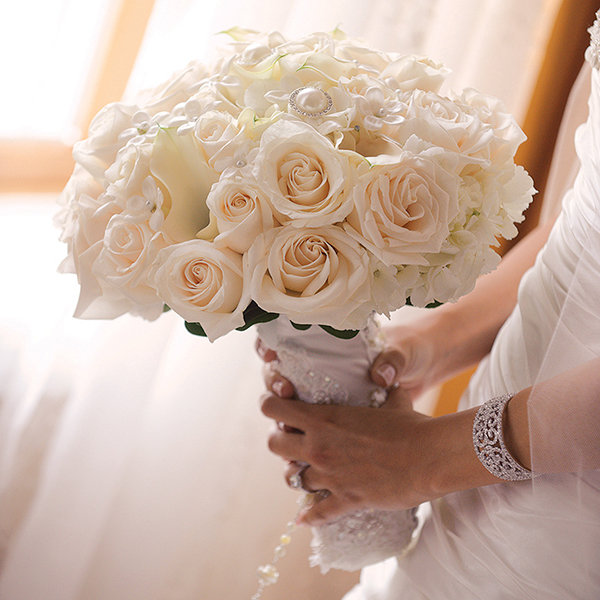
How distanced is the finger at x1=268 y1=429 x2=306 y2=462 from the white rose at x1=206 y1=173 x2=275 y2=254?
0.35m

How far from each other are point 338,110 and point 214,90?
12 centimetres

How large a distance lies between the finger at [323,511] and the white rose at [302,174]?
40cm

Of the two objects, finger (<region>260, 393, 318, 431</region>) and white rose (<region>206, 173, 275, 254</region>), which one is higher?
white rose (<region>206, 173, 275, 254</region>)

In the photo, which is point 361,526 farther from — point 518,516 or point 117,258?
point 117,258

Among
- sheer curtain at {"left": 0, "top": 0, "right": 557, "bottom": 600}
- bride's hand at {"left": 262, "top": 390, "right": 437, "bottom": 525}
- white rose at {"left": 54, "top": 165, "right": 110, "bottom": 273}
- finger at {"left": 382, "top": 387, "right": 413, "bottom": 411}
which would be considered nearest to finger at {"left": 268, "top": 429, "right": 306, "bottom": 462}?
bride's hand at {"left": 262, "top": 390, "right": 437, "bottom": 525}

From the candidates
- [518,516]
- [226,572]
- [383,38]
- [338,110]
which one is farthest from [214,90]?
[226,572]

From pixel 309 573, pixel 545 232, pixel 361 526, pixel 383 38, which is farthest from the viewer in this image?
pixel 309 573

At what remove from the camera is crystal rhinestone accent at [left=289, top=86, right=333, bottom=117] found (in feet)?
1.80

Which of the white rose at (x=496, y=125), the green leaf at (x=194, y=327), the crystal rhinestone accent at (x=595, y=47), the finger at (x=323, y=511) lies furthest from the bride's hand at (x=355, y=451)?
the crystal rhinestone accent at (x=595, y=47)

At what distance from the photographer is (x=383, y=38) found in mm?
1254

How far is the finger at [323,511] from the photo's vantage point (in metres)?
0.79

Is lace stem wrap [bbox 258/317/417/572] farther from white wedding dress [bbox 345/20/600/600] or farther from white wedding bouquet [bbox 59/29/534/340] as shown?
white wedding bouquet [bbox 59/29/534/340]

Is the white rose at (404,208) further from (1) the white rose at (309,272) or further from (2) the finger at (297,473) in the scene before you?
(2) the finger at (297,473)

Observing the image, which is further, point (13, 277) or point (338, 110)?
point (13, 277)
